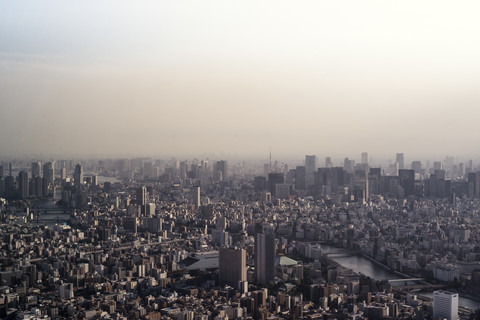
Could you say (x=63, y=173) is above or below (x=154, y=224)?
above

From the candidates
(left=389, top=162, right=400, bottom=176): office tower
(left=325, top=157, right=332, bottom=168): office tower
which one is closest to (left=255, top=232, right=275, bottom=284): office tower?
(left=325, top=157, right=332, bottom=168): office tower

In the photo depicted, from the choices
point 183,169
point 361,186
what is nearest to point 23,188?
point 183,169

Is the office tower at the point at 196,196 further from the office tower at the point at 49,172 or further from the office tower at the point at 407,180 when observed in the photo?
the office tower at the point at 407,180

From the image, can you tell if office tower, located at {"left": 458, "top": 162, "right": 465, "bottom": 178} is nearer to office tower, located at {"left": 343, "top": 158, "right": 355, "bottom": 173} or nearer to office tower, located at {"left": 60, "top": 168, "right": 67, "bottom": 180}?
office tower, located at {"left": 343, "top": 158, "right": 355, "bottom": 173}

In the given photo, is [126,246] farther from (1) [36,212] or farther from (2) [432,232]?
(2) [432,232]

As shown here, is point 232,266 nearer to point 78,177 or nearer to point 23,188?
point 23,188

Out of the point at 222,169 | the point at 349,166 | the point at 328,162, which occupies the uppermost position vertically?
the point at 328,162

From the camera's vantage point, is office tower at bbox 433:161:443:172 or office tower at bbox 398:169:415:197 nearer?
office tower at bbox 433:161:443:172
